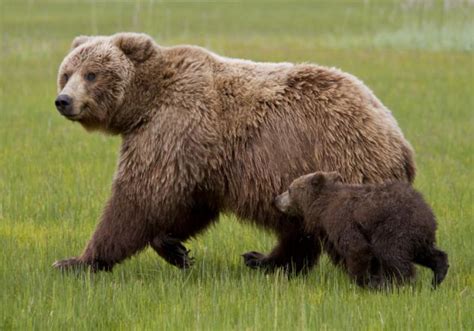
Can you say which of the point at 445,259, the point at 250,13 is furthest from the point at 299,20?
the point at 445,259

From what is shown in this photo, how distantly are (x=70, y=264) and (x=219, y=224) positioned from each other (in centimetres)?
192

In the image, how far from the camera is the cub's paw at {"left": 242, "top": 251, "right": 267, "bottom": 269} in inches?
292

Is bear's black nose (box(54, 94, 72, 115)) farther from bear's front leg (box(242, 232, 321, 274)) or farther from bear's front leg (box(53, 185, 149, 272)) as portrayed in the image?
bear's front leg (box(242, 232, 321, 274))

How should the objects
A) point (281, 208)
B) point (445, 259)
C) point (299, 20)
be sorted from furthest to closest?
point (299, 20) → point (281, 208) → point (445, 259)

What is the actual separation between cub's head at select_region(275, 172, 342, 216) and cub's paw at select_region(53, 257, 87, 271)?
1425 mm

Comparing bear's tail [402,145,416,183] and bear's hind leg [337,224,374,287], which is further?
bear's tail [402,145,416,183]

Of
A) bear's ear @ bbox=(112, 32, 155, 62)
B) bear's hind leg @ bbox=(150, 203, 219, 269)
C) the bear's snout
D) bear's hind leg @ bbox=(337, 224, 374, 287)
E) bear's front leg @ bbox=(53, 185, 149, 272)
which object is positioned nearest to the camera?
bear's hind leg @ bbox=(337, 224, 374, 287)

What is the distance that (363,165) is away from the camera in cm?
681

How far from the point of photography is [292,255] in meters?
7.35

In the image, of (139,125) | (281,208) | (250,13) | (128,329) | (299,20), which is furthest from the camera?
(250,13)

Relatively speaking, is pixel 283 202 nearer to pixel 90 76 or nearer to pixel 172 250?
pixel 172 250

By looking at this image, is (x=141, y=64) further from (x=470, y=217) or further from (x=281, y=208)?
(x=470, y=217)

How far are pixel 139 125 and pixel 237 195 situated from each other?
87 cm

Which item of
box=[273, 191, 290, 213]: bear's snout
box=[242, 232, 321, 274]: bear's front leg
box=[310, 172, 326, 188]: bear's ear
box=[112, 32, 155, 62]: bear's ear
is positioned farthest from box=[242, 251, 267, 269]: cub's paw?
box=[112, 32, 155, 62]: bear's ear
